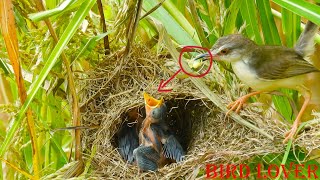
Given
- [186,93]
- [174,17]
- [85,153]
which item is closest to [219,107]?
[186,93]

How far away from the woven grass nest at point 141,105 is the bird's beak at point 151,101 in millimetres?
24

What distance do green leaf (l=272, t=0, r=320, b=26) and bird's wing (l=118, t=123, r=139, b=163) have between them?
656 millimetres

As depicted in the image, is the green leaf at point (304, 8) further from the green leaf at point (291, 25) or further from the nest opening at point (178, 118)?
the nest opening at point (178, 118)

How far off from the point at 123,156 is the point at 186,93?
275 mm

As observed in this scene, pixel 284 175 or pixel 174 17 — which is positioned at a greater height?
pixel 174 17

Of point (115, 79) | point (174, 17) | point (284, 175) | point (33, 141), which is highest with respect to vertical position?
point (174, 17)

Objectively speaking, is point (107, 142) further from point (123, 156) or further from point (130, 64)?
point (130, 64)

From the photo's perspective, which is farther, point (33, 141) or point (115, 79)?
point (115, 79)

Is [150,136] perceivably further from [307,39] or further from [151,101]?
[307,39]

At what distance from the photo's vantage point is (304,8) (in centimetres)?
130

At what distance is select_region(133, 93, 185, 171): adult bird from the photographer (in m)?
1.64

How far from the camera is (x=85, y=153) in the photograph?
1637 mm

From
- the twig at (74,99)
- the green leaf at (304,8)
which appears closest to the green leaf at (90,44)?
the twig at (74,99)

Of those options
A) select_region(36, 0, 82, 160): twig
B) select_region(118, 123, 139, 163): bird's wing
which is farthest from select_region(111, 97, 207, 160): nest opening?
select_region(36, 0, 82, 160): twig
